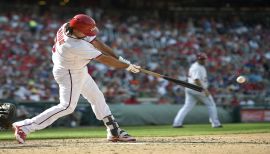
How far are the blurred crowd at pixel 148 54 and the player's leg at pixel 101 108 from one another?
1088 cm

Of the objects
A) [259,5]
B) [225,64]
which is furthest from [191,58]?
[259,5]

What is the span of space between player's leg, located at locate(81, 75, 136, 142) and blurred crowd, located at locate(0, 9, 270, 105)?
10876 millimetres

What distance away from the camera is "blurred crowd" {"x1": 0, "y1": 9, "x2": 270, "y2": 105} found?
72.7 ft

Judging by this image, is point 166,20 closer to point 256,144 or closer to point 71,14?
point 71,14

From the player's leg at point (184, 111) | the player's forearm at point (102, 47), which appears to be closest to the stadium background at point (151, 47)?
the player's leg at point (184, 111)

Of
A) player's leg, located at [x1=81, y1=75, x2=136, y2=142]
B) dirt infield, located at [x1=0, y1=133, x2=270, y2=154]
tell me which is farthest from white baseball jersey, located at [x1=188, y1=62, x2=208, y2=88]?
dirt infield, located at [x1=0, y1=133, x2=270, y2=154]

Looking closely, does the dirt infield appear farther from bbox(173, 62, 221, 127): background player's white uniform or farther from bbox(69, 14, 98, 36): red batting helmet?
bbox(173, 62, 221, 127): background player's white uniform

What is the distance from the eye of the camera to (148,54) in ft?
84.6

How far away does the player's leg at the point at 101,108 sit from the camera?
33.7 feet

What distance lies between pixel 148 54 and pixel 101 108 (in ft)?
51.0

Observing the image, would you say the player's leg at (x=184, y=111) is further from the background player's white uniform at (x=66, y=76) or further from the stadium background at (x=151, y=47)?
the background player's white uniform at (x=66, y=76)

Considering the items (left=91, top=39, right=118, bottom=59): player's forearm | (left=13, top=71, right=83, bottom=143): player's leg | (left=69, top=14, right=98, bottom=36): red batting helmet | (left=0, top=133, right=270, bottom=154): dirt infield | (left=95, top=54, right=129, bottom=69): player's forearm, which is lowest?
(left=0, top=133, right=270, bottom=154): dirt infield

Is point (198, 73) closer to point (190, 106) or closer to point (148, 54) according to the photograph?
point (190, 106)

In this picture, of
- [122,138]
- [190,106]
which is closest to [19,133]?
[122,138]
